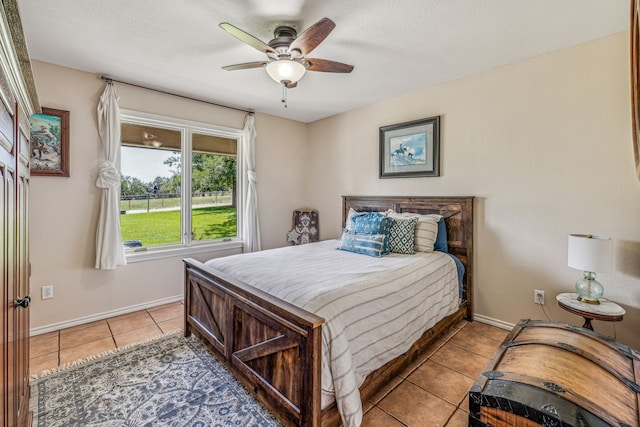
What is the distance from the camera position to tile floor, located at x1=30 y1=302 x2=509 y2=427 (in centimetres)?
174

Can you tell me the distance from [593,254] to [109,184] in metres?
4.33

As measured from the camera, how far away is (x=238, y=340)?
1949 mm

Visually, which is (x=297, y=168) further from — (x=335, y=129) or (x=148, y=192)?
(x=148, y=192)

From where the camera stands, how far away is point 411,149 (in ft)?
11.5

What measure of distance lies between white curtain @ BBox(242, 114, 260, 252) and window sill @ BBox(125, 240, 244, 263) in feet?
0.58

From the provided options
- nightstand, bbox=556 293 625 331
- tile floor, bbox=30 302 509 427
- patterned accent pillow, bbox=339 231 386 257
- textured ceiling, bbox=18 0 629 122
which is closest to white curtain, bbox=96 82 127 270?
textured ceiling, bbox=18 0 629 122

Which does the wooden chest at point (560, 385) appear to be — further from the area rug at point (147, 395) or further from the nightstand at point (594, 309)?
the area rug at point (147, 395)

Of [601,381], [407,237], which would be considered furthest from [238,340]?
[601,381]

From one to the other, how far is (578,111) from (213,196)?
13.3 ft

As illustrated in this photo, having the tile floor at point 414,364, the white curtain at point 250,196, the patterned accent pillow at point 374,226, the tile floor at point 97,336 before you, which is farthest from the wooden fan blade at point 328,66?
the tile floor at point 97,336

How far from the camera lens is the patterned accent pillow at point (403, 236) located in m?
2.84

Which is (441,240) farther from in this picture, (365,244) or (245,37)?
(245,37)

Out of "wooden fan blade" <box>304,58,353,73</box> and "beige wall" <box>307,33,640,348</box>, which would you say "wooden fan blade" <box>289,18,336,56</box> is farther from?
"beige wall" <box>307,33,640,348</box>

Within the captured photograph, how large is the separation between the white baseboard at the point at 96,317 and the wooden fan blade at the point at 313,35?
10.5ft
